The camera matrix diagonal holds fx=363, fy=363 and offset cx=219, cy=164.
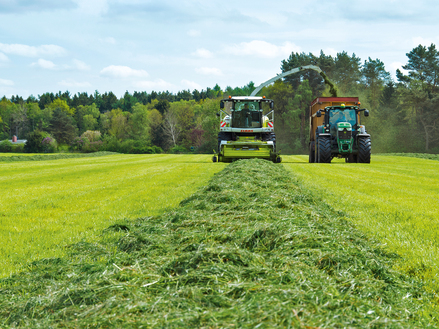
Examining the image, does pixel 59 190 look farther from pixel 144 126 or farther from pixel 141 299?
pixel 144 126

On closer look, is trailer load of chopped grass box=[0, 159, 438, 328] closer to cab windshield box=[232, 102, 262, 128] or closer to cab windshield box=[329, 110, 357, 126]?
cab windshield box=[329, 110, 357, 126]

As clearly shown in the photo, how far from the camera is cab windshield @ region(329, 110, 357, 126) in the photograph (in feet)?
50.4

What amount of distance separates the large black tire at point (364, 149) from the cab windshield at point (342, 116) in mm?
934

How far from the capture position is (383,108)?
51.6 metres

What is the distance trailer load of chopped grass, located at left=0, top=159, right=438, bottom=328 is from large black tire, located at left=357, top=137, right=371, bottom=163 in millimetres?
11795

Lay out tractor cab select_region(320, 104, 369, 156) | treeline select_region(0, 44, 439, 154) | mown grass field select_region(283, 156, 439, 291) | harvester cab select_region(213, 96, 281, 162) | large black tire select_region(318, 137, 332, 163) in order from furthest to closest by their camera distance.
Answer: treeline select_region(0, 44, 439, 154)
harvester cab select_region(213, 96, 281, 162)
large black tire select_region(318, 137, 332, 163)
tractor cab select_region(320, 104, 369, 156)
mown grass field select_region(283, 156, 439, 291)

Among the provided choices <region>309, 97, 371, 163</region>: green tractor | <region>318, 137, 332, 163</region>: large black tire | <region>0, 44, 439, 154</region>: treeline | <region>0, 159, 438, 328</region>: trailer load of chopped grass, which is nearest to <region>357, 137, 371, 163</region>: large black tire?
<region>309, 97, 371, 163</region>: green tractor

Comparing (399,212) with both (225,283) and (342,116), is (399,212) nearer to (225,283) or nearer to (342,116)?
A: (225,283)

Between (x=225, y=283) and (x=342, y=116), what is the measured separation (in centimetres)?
1441

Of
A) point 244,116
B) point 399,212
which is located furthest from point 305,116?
point 399,212

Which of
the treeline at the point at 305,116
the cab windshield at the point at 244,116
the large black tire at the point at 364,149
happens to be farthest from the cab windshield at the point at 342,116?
the treeline at the point at 305,116

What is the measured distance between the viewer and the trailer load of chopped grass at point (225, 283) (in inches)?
74.9

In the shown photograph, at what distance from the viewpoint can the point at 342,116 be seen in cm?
1541

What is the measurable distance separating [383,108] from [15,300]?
2195 inches
